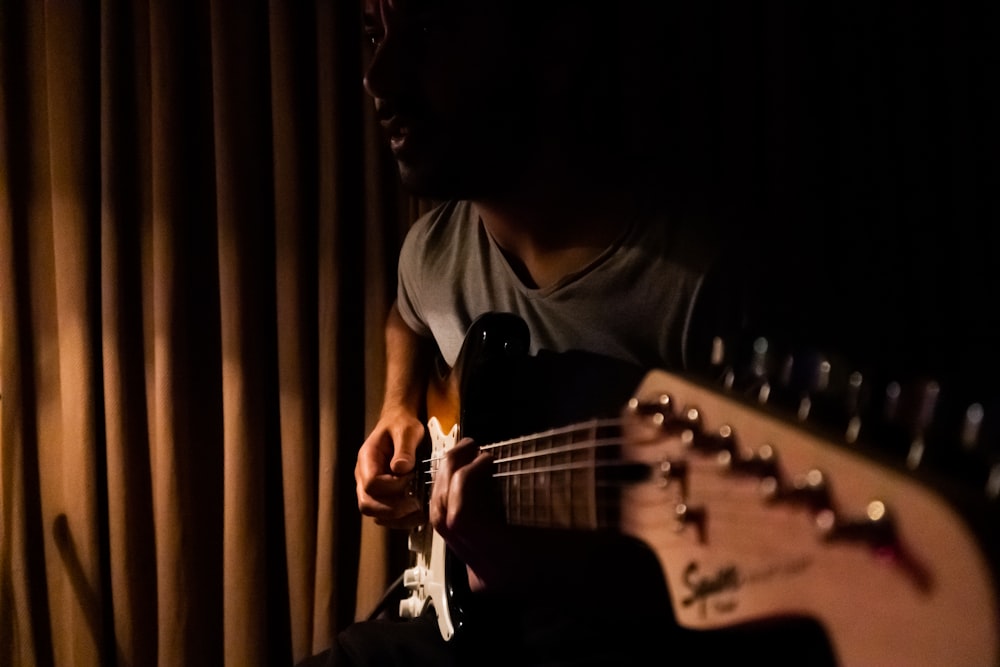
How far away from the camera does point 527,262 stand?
896 millimetres

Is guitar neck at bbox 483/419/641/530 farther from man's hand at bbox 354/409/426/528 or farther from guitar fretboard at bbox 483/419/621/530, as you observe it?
man's hand at bbox 354/409/426/528

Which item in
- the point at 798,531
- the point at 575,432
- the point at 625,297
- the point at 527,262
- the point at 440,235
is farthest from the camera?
the point at 440,235

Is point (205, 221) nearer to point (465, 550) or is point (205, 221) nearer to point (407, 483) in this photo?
point (407, 483)

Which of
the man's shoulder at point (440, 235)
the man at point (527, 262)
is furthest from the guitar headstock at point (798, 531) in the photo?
the man's shoulder at point (440, 235)

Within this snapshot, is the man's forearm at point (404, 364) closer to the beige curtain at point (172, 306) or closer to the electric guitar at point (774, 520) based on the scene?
the beige curtain at point (172, 306)

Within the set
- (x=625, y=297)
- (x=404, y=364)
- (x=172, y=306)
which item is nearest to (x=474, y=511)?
(x=625, y=297)

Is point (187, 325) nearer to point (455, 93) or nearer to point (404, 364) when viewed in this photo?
point (404, 364)

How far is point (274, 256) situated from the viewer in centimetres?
116

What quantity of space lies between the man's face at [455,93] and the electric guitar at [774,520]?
40cm

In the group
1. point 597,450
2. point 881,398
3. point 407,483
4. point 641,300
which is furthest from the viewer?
point 407,483

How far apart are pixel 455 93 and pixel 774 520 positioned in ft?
2.07

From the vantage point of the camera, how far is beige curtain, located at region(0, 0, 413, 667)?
109 centimetres

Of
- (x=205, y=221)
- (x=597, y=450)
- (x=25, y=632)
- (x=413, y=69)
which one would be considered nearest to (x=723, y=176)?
(x=413, y=69)

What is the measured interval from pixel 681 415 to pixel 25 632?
118 cm
